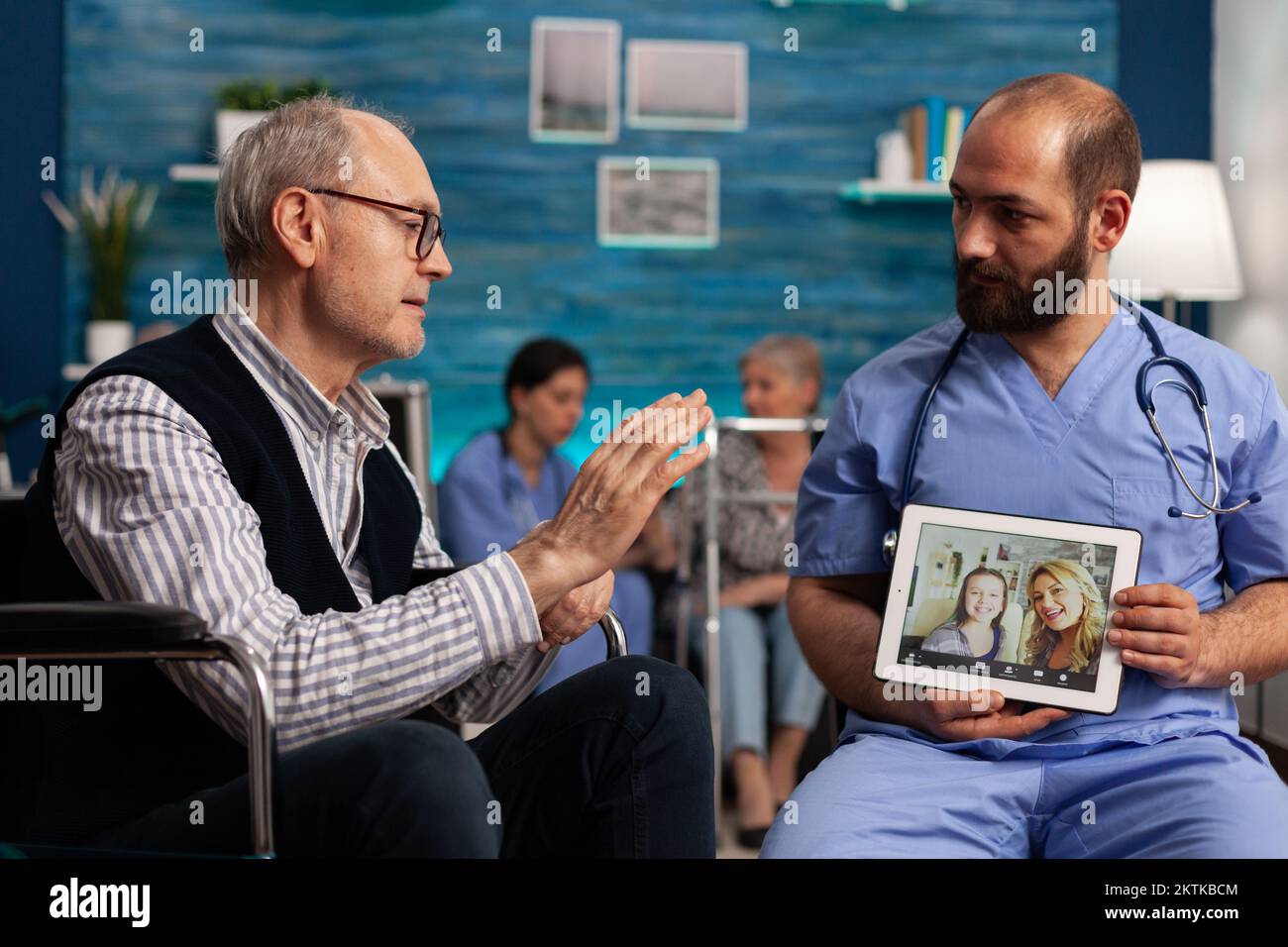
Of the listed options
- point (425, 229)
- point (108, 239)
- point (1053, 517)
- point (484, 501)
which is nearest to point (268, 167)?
point (425, 229)

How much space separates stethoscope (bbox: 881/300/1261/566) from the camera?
1467 mm

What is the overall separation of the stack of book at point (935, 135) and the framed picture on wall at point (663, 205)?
25.2 inches

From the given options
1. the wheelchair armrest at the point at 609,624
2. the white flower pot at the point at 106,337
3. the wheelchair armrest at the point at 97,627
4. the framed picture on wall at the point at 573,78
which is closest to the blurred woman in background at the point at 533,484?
the framed picture on wall at the point at 573,78

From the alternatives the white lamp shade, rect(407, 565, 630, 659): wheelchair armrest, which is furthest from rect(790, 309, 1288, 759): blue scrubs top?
the white lamp shade

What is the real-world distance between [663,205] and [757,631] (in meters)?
1.62

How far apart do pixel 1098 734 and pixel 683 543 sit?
2.04 meters

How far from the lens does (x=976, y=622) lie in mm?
1394

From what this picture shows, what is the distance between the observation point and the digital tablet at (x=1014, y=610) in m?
1.37

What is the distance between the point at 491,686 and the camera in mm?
1548

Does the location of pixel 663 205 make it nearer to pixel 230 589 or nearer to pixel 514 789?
pixel 514 789

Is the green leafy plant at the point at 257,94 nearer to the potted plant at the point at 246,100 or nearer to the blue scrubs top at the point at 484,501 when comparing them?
the potted plant at the point at 246,100
